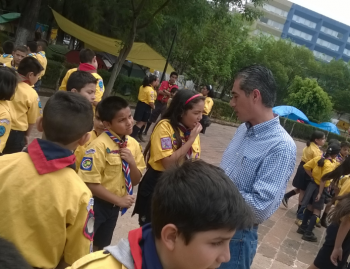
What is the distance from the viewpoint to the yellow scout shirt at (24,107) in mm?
3770

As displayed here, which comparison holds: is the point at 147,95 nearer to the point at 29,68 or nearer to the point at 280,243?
the point at 280,243

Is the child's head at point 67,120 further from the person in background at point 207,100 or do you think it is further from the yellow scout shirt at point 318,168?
the person in background at point 207,100

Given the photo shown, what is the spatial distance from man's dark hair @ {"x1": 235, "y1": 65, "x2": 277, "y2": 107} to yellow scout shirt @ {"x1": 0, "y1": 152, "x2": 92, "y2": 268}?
1.07 metres

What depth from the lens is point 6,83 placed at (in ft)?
9.84

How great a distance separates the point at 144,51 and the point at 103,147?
12.5 metres

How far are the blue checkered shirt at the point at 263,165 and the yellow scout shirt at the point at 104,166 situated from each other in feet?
2.54

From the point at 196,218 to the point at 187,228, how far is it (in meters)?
0.05

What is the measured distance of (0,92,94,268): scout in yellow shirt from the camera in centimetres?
172

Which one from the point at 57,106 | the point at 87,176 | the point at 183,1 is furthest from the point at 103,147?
the point at 183,1

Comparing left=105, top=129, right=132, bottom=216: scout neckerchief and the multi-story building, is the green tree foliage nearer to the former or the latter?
left=105, top=129, right=132, bottom=216: scout neckerchief

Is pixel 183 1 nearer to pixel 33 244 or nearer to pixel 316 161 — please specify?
pixel 316 161

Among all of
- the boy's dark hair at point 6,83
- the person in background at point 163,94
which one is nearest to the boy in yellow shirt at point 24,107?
the boy's dark hair at point 6,83

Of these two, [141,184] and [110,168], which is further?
[141,184]

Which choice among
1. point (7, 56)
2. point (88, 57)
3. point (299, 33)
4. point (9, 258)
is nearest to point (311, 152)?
point (88, 57)
